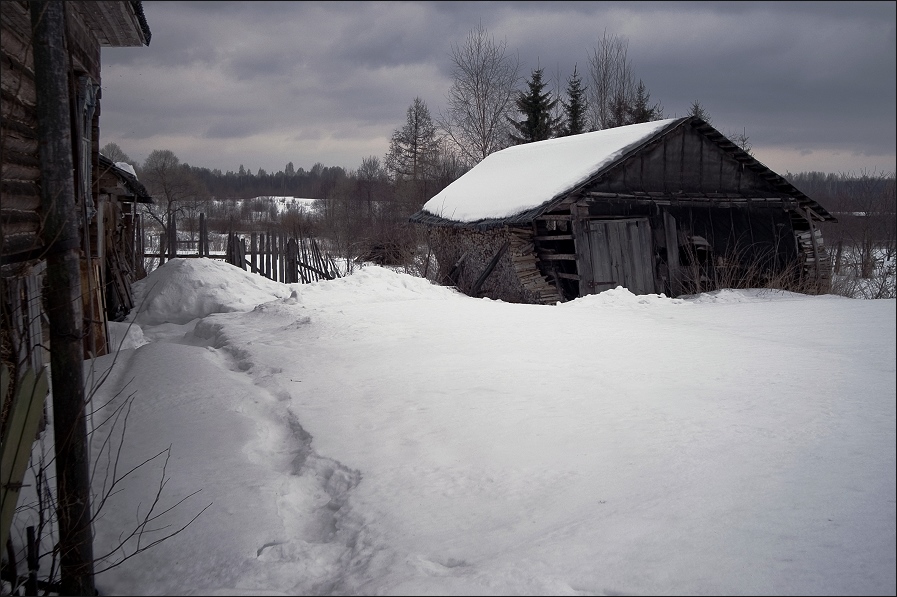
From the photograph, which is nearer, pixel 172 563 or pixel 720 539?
pixel 720 539

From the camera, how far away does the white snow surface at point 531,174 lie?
1538 centimetres

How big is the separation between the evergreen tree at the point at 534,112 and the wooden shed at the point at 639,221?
1579cm

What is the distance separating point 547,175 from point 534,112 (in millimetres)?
19302

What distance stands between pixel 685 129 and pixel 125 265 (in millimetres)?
14102

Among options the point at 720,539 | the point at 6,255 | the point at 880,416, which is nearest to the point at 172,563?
the point at 720,539

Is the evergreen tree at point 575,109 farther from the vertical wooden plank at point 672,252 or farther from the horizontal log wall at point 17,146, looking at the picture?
the horizontal log wall at point 17,146

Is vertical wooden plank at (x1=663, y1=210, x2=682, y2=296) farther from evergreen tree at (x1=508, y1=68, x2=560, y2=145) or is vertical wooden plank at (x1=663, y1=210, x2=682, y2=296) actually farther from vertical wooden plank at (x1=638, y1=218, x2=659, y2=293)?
evergreen tree at (x1=508, y1=68, x2=560, y2=145)

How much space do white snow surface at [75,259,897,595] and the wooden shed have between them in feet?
25.5

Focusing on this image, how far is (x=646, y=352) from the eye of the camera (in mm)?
6230

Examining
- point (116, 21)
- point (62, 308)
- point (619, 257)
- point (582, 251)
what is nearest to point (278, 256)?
point (582, 251)

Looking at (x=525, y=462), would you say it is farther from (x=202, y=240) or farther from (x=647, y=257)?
(x=202, y=240)

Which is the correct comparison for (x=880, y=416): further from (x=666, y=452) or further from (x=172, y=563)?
(x=172, y=563)

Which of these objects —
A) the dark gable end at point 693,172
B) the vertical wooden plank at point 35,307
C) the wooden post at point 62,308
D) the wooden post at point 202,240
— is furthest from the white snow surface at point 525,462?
the wooden post at point 202,240

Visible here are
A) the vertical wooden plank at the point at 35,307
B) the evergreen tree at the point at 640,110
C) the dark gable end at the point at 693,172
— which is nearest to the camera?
the vertical wooden plank at the point at 35,307
